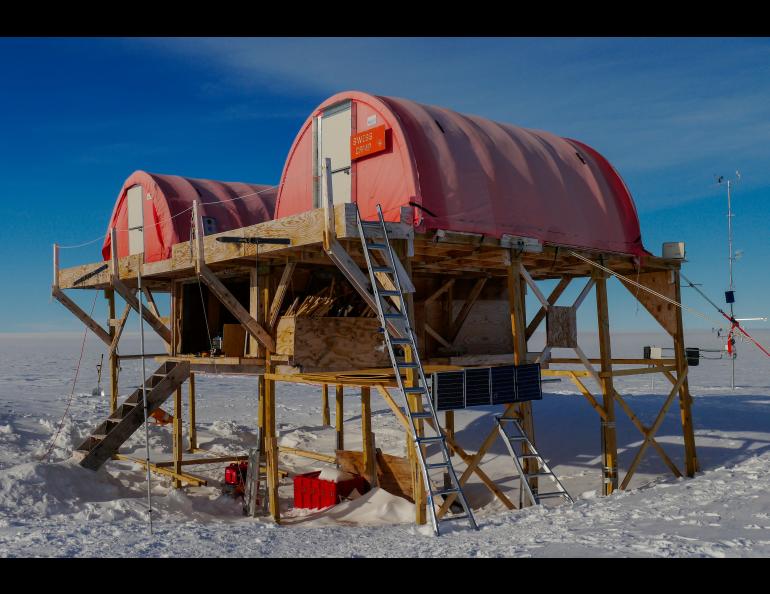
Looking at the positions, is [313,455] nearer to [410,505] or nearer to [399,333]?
[410,505]

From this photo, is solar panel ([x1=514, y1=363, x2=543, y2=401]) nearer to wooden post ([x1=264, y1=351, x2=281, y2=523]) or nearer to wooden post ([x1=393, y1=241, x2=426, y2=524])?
wooden post ([x1=393, y1=241, x2=426, y2=524])

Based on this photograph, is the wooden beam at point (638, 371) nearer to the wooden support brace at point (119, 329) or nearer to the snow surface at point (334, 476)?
the snow surface at point (334, 476)

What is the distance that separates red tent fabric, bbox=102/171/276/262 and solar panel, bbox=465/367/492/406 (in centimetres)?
853

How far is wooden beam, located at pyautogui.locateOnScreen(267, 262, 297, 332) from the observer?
1309cm

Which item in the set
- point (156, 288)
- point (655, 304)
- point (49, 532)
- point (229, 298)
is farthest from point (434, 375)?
point (156, 288)

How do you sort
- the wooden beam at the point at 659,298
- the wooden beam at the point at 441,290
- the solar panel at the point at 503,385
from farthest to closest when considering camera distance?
1. the wooden beam at the point at 441,290
2. the wooden beam at the point at 659,298
3. the solar panel at the point at 503,385

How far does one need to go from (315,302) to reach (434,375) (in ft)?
11.8

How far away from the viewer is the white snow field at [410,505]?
27.7 ft

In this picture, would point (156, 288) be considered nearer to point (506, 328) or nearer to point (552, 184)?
point (506, 328)

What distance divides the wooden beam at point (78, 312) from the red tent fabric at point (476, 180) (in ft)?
27.1

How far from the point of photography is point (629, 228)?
15.5m

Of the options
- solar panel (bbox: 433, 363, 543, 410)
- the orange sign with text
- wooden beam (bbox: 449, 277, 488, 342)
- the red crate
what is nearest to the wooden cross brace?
solar panel (bbox: 433, 363, 543, 410)

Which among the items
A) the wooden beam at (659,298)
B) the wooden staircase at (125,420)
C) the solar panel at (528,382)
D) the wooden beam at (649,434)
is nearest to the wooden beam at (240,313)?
the wooden staircase at (125,420)

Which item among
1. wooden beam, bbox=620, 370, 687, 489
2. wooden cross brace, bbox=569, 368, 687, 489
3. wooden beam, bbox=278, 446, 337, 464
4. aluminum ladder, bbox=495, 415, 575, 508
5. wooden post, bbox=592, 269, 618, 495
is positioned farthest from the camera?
wooden beam, bbox=278, 446, 337, 464
